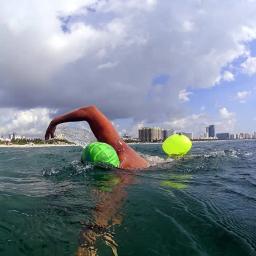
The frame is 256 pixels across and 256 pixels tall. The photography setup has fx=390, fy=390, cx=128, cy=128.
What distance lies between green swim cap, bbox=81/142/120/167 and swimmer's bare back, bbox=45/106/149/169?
2.49 ft

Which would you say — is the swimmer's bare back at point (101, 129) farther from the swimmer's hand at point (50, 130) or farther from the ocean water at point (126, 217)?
the ocean water at point (126, 217)

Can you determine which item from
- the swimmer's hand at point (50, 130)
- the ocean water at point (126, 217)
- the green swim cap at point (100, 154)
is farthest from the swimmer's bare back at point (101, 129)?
the ocean water at point (126, 217)

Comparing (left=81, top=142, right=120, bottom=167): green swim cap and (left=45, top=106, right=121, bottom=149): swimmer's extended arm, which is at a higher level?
(left=45, top=106, right=121, bottom=149): swimmer's extended arm

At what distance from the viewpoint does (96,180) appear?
9641mm

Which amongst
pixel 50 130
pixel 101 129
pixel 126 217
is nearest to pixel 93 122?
pixel 101 129

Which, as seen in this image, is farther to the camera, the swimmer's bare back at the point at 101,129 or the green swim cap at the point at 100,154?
the swimmer's bare back at the point at 101,129

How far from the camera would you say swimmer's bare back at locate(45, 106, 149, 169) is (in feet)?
39.1

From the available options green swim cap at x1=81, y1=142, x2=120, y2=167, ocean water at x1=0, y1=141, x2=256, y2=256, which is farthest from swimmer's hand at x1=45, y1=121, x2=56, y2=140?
ocean water at x1=0, y1=141, x2=256, y2=256

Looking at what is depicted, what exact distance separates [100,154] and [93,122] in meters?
1.37

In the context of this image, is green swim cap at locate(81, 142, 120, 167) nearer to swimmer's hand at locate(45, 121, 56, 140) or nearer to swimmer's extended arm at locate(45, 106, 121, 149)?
swimmer's extended arm at locate(45, 106, 121, 149)

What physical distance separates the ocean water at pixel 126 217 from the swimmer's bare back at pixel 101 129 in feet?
8.05

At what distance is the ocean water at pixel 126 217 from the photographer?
4871 mm

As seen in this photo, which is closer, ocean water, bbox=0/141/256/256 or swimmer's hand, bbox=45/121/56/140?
ocean water, bbox=0/141/256/256

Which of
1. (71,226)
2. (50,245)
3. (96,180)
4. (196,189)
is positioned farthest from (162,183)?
(50,245)
